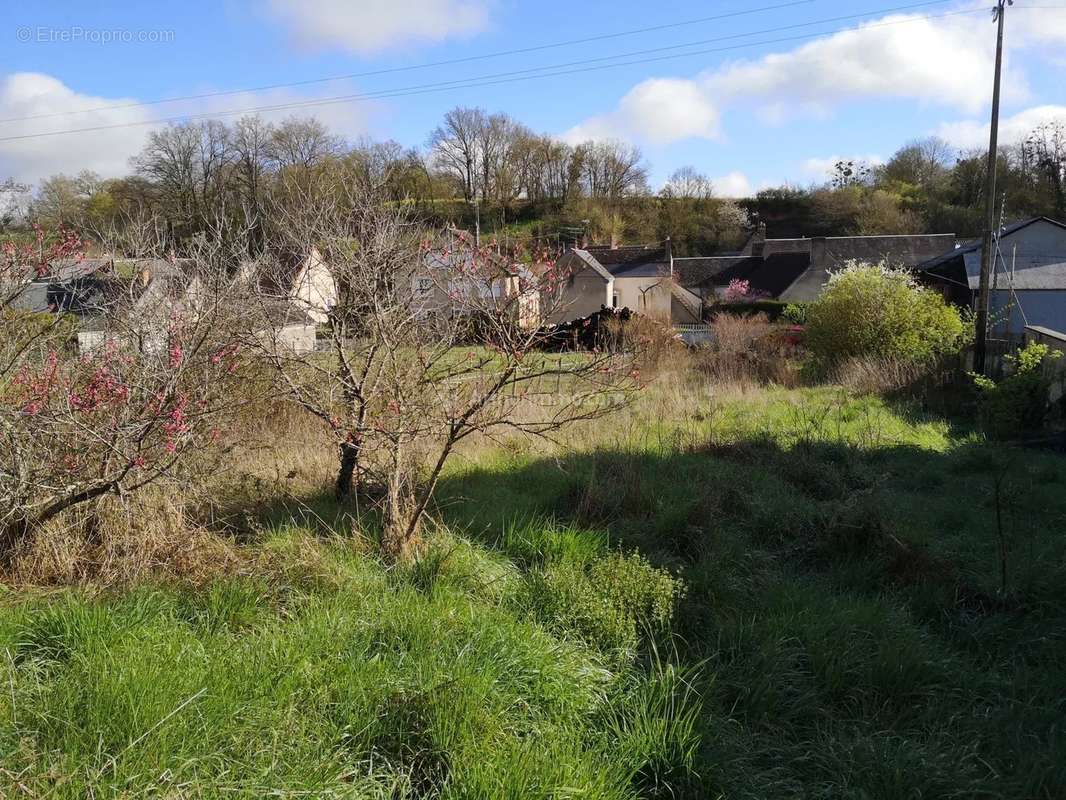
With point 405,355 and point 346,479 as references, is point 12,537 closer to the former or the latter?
point 346,479

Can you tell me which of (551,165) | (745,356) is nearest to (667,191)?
(551,165)

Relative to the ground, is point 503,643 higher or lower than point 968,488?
higher

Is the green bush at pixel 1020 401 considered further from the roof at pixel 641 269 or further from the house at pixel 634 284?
the roof at pixel 641 269

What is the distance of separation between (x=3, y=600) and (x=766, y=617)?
4297mm

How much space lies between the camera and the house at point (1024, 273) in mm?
24172

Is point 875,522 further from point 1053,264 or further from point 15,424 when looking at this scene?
point 1053,264

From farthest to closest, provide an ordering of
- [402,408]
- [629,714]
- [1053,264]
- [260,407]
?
[1053,264] < [260,407] < [402,408] < [629,714]

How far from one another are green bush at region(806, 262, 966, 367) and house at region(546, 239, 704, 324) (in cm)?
2217

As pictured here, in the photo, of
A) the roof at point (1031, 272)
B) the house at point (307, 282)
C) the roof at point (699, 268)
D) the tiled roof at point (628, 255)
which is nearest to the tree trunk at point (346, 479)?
the house at point (307, 282)

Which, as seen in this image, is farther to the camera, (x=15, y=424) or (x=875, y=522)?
(x=875, y=522)

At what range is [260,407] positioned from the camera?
757 centimetres

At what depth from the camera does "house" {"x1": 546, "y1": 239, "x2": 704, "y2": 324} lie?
43844mm

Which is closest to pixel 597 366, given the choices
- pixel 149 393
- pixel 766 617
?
pixel 766 617

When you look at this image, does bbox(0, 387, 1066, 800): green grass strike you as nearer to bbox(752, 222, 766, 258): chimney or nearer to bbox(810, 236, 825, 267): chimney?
bbox(810, 236, 825, 267): chimney
